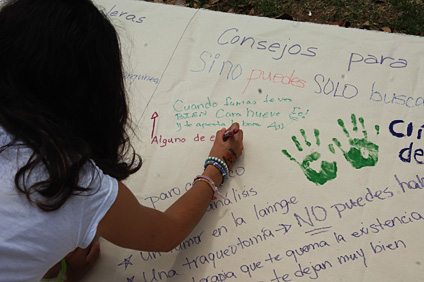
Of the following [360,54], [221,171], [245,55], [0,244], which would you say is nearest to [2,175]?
[0,244]

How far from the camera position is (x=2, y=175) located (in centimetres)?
68

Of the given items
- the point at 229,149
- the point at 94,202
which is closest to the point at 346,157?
the point at 229,149

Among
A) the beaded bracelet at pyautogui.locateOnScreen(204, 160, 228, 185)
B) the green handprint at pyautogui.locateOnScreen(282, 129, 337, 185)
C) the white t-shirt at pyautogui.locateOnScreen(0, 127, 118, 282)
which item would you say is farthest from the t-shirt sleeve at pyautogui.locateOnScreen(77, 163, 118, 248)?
the green handprint at pyautogui.locateOnScreen(282, 129, 337, 185)

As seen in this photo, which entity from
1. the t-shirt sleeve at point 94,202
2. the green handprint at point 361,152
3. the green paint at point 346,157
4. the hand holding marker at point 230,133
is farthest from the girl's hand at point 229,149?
the t-shirt sleeve at point 94,202

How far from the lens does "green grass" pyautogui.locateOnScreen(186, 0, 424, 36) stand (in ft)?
5.85

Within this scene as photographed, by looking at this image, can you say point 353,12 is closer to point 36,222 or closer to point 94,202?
point 94,202

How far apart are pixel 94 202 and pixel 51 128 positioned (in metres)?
0.17

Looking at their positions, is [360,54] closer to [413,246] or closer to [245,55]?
[245,55]

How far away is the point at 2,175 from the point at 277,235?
2.31ft

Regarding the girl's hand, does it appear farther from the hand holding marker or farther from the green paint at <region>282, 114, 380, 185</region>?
the green paint at <region>282, 114, 380, 185</region>

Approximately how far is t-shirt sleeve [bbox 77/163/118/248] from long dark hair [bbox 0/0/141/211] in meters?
0.03

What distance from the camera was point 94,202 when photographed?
742 millimetres

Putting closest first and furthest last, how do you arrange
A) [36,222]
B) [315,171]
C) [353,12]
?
[36,222] < [315,171] < [353,12]

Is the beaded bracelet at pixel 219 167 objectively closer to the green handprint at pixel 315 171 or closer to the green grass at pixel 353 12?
the green handprint at pixel 315 171
